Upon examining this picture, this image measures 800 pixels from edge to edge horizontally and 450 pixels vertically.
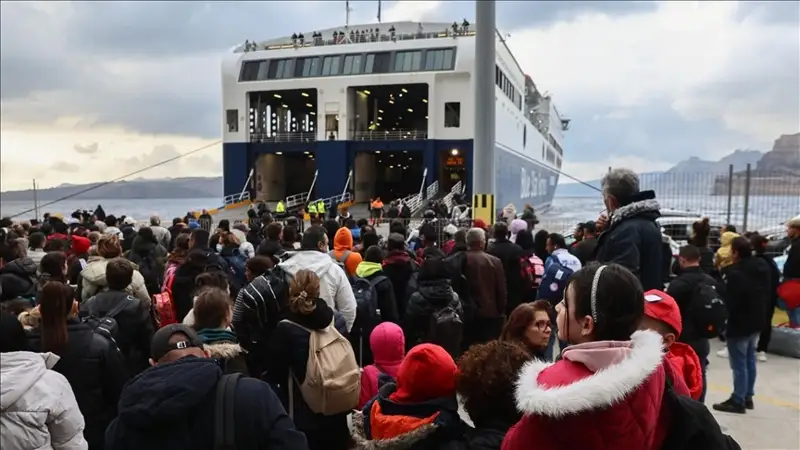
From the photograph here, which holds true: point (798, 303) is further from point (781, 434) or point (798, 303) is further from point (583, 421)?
point (583, 421)

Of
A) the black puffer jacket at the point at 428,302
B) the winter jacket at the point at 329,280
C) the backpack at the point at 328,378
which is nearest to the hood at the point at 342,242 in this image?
the black puffer jacket at the point at 428,302

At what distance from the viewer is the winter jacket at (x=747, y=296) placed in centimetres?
512

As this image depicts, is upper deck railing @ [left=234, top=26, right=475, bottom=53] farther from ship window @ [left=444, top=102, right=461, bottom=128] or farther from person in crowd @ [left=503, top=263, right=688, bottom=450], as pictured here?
person in crowd @ [left=503, top=263, right=688, bottom=450]

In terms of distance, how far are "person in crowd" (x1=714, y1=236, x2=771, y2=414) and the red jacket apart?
14.3 ft

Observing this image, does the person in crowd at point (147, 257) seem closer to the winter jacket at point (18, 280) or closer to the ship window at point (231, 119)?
the winter jacket at point (18, 280)

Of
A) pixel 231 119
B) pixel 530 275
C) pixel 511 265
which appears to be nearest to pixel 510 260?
pixel 511 265

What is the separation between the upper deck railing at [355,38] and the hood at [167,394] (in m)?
30.8

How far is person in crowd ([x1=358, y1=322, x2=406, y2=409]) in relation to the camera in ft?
10.9

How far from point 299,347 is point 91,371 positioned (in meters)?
1.11

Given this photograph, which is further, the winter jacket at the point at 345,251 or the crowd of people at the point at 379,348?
the winter jacket at the point at 345,251

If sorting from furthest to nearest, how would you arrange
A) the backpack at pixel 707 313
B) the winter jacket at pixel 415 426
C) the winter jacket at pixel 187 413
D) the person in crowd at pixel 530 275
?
1. the person in crowd at pixel 530 275
2. the backpack at pixel 707 313
3. the winter jacket at pixel 415 426
4. the winter jacket at pixel 187 413

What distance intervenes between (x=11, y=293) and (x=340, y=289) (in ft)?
9.00

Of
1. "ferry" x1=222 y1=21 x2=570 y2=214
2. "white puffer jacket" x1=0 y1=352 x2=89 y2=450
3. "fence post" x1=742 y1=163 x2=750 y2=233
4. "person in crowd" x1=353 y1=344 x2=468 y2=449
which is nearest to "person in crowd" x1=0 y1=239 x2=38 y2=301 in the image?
"white puffer jacket" x1=0 y1=352 x2=89 y2=450

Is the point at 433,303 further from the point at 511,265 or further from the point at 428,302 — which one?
the point at 511,265
